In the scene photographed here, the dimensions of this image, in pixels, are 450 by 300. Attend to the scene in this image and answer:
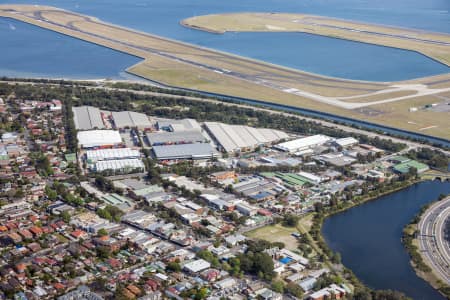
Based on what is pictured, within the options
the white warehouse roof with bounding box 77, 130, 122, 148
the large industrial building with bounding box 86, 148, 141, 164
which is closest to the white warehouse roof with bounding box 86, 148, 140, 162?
the large industrial building with bounding box 86, 148, 141, 164

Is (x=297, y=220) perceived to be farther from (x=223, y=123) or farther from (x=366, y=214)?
(x=223, y=123)

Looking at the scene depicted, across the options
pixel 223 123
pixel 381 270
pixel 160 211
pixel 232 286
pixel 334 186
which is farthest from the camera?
pixel 223 123

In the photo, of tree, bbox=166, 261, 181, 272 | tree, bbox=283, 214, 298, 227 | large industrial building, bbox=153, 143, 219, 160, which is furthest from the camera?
large industrial building, bbox=153, 143, 219, 160

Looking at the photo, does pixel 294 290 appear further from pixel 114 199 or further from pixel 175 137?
pixel 175 137

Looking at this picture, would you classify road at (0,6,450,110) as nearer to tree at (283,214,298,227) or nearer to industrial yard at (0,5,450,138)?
industrial yard at (0,5,450,138)

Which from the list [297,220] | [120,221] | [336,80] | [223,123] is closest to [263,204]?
[297,220]
